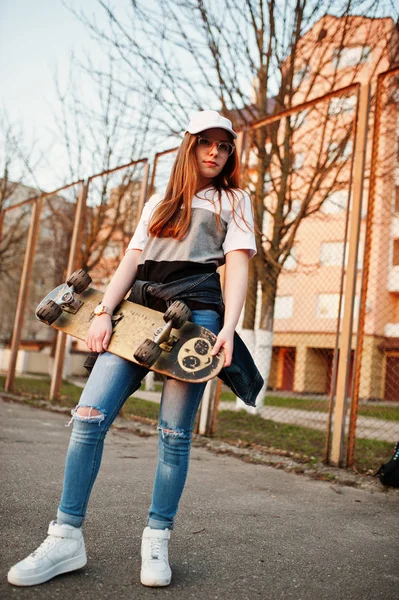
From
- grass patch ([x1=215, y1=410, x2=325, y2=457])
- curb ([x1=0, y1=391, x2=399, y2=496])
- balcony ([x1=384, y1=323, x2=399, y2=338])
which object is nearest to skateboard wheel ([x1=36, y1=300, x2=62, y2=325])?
curb ([x1=0, y1=391, x2=399, y2=496])

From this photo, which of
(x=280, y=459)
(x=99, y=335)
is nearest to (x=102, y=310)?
(x=99, y=335)

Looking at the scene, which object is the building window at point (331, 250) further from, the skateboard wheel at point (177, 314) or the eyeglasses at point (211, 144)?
the skateboard wheel at point (177, 314)

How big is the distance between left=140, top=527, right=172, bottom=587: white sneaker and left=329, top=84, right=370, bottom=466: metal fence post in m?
3.14

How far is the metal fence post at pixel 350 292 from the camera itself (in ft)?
16.5

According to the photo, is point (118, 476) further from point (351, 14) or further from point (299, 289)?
point (299, 289)

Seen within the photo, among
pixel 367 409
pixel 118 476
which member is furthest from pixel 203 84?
pixel 118 476

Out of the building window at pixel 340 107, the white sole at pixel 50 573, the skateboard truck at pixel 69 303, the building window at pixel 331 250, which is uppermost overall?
the building window at pixel 340 107

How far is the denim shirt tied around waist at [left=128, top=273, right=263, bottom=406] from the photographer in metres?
2.30

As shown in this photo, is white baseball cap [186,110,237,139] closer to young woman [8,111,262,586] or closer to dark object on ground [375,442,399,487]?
young woman [8,111,262,586]

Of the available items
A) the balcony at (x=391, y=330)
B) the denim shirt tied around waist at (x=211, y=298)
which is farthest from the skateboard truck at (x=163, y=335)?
the balcony at (x=391, y=330)

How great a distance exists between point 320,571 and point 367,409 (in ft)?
13.3

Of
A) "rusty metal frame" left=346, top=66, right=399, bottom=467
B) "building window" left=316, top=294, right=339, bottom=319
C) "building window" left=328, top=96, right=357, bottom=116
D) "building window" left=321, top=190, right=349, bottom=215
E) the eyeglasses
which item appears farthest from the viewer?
"building window" left=321, top=190, right=349, bottom=215

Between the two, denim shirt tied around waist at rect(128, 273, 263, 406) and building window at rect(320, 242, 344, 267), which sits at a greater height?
building window at rect(320, 242, 344, 267)

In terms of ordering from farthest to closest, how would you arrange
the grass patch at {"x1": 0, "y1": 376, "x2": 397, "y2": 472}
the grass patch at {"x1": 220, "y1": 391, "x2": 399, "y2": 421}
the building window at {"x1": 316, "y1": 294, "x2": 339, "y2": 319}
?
the building window at {"x1": 316, "y1": 294, "x2": 339, "y2": 319}, the grass patch at {"x1": 220, "y1": 391, "x2": 399, "y2": 421}, the grass patch at {"x1": 0, "y1": 376, "x2": 397, "y2": 472}
